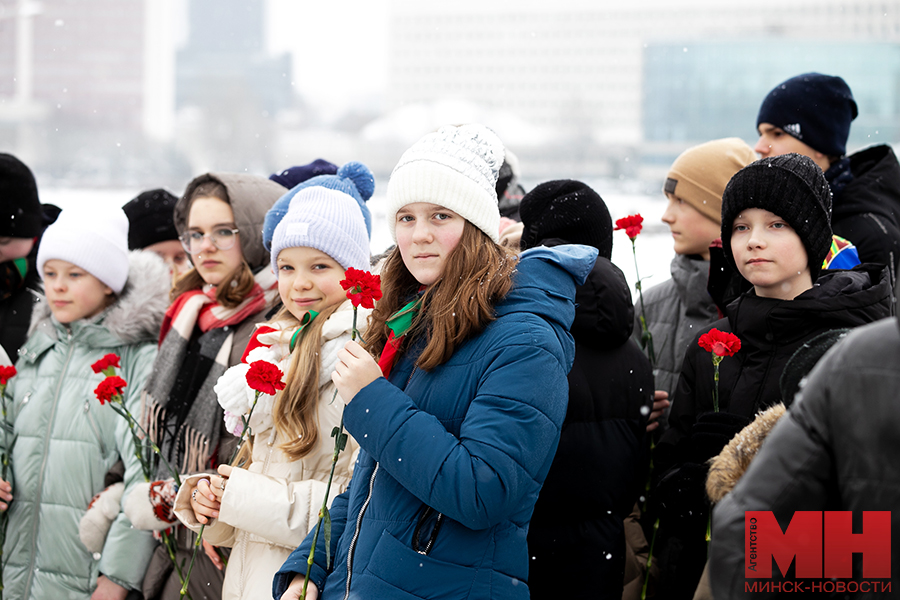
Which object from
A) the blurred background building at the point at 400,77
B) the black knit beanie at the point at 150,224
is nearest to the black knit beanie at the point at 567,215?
the black knit beanie at the point at 150,224

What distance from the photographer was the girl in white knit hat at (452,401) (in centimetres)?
141

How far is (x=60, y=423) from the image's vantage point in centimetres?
291

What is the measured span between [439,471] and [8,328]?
2822 millimetres

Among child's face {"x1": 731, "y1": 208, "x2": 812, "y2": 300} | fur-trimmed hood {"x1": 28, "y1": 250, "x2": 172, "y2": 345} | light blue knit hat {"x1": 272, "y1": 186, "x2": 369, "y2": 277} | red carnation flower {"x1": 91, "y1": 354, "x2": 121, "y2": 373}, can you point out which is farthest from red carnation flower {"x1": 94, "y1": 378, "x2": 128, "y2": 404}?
child's face {"x1": 731, "y1": 208, "x2": 812, "y2": 300}

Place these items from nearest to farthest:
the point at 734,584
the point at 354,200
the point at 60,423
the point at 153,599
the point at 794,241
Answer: the point at 734,584 < the point at 794,241 < the point at 354,200 < the point at 153,599 < the point at 60,423

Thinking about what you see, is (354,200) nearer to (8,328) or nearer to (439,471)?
(439,471)

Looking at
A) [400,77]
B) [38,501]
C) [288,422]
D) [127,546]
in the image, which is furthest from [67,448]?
[400,77]

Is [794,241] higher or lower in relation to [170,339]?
higher

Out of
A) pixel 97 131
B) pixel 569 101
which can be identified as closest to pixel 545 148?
pixel 569 101

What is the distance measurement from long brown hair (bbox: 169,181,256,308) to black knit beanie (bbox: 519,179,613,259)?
3.58 feet

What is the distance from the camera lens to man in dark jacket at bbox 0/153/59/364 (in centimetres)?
343

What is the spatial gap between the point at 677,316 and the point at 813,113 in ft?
3.54

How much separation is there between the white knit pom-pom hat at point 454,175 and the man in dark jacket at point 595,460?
24.7 inches

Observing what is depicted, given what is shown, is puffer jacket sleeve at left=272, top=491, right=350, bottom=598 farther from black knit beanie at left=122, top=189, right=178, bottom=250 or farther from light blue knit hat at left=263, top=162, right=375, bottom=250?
black knit beanie at left=122, top=189, right=178, bottom=250
